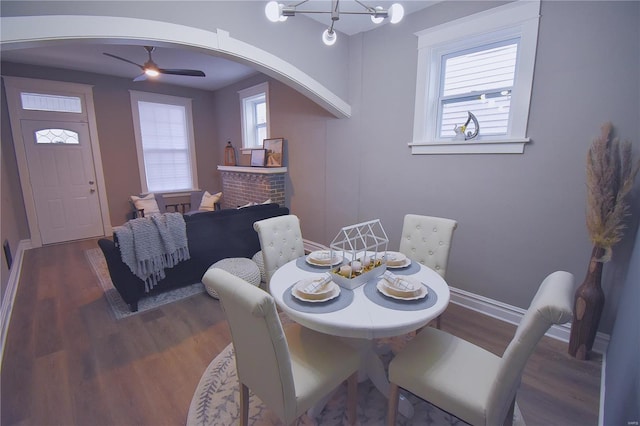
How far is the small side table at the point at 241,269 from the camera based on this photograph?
9.14ft

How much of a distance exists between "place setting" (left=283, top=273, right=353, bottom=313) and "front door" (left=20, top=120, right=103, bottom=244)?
5.02 metres

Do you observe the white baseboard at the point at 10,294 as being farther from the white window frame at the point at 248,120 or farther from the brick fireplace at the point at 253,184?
the white window frame at the point at 248,120

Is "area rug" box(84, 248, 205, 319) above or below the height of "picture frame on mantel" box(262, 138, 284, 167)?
below

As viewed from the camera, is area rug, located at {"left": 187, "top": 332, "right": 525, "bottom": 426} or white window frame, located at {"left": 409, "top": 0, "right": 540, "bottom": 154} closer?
area rug, located at {"left": 187, "top": 332, "right": 525, "bottom": 426}

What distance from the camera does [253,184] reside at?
4.59 meters

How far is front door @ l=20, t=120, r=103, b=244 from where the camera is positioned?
4.29 meters

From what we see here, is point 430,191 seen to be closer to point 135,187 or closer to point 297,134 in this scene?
point 297,134

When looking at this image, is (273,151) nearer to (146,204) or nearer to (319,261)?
(146,204)

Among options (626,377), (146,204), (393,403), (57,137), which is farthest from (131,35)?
(57,137)

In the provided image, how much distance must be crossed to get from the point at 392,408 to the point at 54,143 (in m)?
5.78

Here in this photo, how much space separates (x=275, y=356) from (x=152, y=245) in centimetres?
200

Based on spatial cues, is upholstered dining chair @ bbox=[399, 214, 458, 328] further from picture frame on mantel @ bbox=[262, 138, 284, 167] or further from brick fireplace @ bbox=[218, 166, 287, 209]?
picture frame on mantel @ bbox=[262, 138, 284, 167]

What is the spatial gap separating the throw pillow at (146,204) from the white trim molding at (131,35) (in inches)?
144

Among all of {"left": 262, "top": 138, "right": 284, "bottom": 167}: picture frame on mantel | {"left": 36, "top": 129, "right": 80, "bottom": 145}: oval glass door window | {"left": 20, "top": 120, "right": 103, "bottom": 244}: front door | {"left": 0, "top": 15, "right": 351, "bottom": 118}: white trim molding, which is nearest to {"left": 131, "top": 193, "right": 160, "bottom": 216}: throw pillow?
{"left": 20, "top": 120, "right": 103, "bottom": 244}: front door
